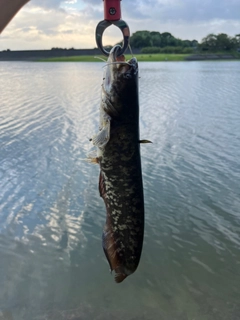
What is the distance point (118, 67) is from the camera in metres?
1.82

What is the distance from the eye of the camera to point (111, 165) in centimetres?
193

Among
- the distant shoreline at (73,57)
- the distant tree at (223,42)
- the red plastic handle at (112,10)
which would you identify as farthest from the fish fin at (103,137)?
the distant tree at (223,42)

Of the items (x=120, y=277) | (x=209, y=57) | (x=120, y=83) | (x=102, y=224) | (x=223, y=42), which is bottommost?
(x=102, y=224)

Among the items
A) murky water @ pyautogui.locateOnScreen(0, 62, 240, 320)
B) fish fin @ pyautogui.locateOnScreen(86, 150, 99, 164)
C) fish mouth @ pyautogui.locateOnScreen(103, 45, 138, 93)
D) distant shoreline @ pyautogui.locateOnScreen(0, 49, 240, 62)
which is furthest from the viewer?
distant shoreline @ pyautogui.locateOnScreen(0, 49, 240, 62)

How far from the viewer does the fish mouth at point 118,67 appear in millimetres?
1809

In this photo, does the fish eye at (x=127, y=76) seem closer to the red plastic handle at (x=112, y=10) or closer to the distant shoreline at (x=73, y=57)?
the red plastic handle at (x=112, y=10)

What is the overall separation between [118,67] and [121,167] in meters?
0.47

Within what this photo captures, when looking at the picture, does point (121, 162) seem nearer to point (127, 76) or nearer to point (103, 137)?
point (103, 137)

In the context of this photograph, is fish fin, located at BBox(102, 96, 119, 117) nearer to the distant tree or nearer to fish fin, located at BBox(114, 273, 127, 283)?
fish fin, located at BBox(114, 273, 127, 283)

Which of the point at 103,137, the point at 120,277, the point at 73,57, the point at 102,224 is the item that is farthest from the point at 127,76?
the point at 73,57

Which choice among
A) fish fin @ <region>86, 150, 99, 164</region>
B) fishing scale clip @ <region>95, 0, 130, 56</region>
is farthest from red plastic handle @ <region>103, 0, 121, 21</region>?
fish fin @ <region>86, 150, 99, 164</region>

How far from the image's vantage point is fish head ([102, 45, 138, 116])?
1.82 m

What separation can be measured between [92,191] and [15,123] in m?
6.47

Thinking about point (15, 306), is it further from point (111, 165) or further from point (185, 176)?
point (185, 176)
